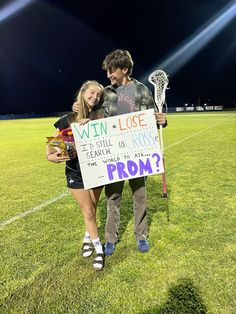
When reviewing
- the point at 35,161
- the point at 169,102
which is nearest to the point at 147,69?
the point at 169,102

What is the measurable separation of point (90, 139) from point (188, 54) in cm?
6507

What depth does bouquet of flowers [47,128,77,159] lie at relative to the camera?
9.30 feet

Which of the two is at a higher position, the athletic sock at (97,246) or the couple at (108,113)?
the couple at (108,113)

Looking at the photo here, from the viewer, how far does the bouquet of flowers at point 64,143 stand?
2.84 meters

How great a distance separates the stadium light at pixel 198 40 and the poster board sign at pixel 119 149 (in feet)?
199

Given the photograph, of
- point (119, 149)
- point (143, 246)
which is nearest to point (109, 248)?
point (143, 246)

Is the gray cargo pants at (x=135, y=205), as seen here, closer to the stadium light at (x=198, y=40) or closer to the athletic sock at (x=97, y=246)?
the athletic sock at (x=97, y=246)

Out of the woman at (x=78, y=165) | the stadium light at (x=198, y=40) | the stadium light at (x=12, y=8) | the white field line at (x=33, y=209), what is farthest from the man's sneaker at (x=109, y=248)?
the stadium light at (x=198, y=40)

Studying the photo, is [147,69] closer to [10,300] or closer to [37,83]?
[37,83]

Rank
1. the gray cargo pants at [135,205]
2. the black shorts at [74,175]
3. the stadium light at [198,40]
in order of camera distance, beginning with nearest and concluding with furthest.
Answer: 1. the black shorts at [74,175]
2. the gray cargo pants at [135,205]
3. the stadium light at [198,40]

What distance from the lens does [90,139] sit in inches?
119

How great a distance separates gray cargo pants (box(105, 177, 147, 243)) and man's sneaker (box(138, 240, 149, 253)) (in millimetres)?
44

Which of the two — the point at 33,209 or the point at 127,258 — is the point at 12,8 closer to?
the point at 33,209

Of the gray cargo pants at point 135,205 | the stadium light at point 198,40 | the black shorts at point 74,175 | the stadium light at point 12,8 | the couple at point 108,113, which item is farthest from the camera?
the stadium light at point 198,40
